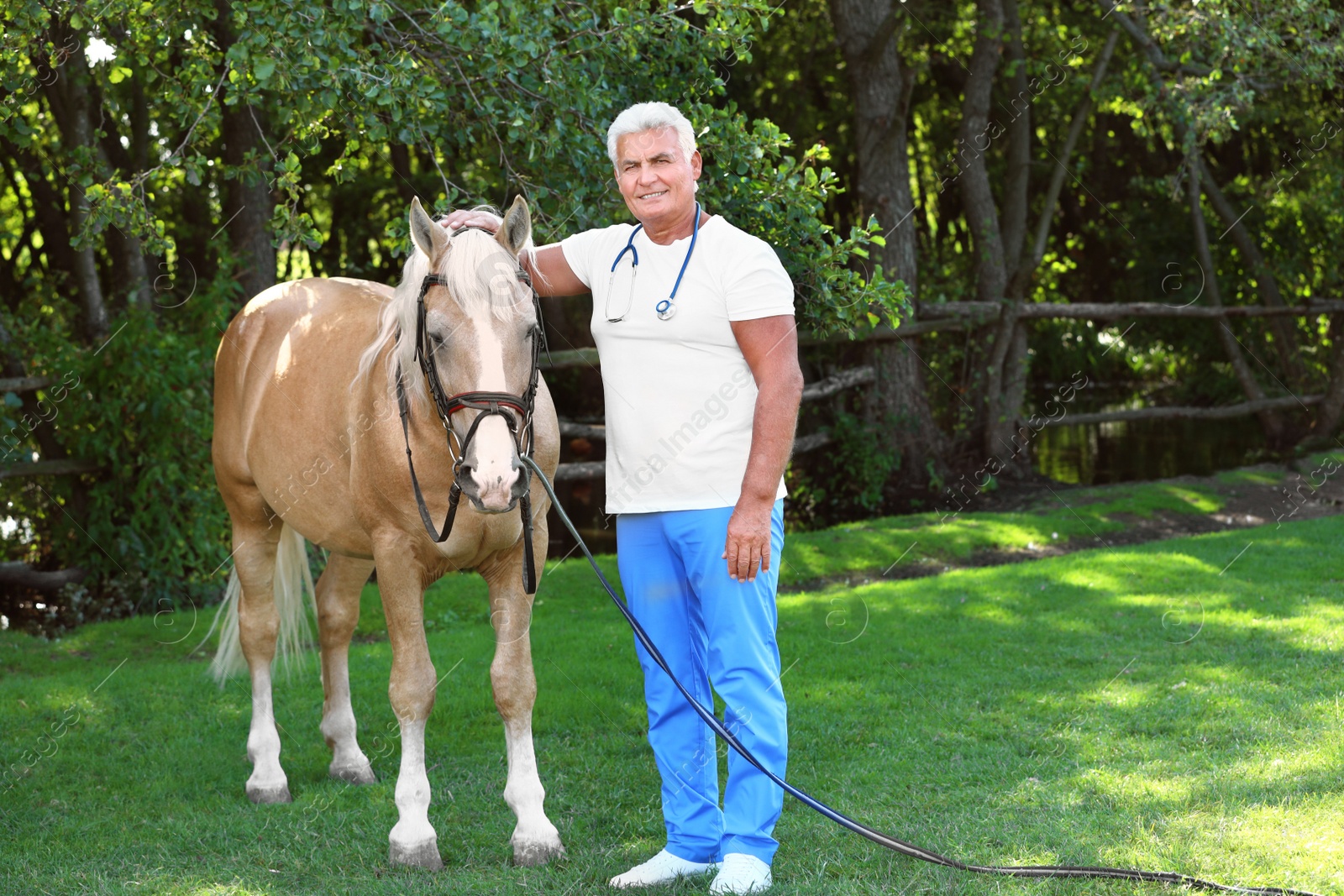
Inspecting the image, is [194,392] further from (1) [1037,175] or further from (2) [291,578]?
(1) [1037,175]

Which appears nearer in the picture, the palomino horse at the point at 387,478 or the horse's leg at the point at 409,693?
the palomino horse at the point at 387,478

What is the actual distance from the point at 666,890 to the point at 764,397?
1477 millimetres

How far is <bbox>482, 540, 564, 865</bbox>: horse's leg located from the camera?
3.76 metres

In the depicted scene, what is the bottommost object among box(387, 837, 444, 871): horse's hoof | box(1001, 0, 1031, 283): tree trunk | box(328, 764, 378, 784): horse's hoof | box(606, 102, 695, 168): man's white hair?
box(328, 764, 378, 784): horse's hoof

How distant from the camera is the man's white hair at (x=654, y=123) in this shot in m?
3.24

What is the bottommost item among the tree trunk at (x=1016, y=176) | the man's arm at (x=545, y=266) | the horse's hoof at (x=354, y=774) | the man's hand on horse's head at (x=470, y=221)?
the horse's hoof at (x=354, y=774)

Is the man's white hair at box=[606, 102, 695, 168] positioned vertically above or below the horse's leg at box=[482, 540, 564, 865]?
above

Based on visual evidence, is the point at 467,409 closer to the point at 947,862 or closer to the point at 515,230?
the point at 515,230

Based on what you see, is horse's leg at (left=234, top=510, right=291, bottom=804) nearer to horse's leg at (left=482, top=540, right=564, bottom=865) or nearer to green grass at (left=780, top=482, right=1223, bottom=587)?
horse's leg at (left=482, top=540, right=564, bottom=865)

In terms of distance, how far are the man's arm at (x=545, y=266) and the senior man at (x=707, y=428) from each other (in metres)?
0.31

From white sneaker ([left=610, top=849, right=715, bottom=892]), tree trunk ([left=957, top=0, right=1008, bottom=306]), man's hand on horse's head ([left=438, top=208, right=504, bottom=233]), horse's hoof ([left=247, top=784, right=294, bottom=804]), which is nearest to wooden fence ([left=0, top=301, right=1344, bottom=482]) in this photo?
tree trunk ([left=957, top=0, right=1008, bottom=306])

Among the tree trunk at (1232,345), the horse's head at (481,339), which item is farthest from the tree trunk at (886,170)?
the horse's head at (481,339)

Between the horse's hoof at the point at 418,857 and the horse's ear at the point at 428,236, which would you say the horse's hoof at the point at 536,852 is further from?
the horse's ear at the point at 428,236
